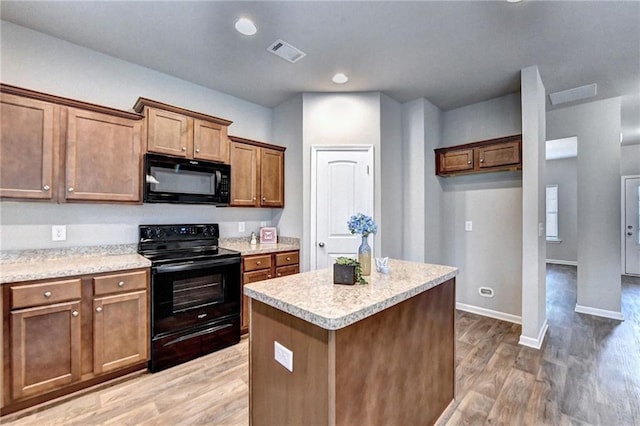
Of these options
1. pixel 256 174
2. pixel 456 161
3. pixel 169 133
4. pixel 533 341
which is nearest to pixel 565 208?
pixel 456 161

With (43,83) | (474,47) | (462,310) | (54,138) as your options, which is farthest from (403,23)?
(462,310)

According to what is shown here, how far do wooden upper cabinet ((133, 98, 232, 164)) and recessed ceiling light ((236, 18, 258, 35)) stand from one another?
0.95m

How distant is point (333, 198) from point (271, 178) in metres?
0.85

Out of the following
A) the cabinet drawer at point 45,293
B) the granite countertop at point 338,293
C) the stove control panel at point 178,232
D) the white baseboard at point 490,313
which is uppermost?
the stove control panel at point 178,232

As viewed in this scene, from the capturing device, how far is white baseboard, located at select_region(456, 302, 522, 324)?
3.58m

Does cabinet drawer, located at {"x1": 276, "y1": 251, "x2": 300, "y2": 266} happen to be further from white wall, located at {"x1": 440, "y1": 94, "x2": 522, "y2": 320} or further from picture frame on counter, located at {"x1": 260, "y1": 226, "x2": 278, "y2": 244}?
white wall, located at {"x1": 440, "y1": 94, "x2": 522, "y2": 320}

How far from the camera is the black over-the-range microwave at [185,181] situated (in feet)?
8.78

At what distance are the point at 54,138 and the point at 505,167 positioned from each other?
4.34m

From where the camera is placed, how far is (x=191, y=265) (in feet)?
8.54

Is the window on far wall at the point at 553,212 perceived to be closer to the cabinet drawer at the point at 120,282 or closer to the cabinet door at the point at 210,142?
the cabinet door at the point at 210,142

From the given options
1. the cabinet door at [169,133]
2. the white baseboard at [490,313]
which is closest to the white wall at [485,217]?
the white baseboard at [490,313]

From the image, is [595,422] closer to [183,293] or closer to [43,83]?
[183,293]

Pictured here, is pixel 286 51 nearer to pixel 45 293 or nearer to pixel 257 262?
pixel 257 262

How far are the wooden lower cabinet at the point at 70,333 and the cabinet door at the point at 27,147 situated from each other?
2.37 ft
